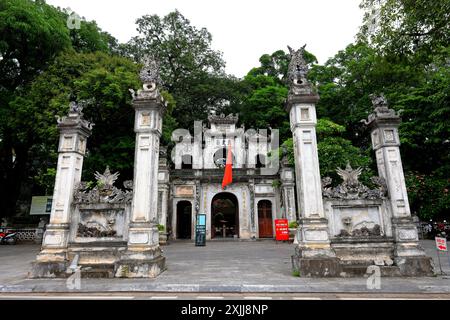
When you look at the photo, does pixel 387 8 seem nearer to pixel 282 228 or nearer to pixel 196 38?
pixel 282 228

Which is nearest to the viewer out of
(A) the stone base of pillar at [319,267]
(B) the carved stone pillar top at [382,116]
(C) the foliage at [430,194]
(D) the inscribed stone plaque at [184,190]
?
(A) the stone base of pillar at [319,267]

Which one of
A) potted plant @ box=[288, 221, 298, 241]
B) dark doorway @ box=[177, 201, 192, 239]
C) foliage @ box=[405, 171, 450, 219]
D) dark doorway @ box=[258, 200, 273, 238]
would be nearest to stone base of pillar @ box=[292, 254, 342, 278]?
foliage @ box=[405, 171, 450, 219]

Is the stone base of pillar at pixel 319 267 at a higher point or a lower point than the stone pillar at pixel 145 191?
lower

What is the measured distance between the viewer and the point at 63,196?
782cm

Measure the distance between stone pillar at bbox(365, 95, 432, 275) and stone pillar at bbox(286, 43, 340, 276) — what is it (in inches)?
72.1

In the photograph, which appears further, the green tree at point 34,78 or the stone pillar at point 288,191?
the stone pillar at point 288,191

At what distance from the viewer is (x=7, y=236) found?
1970 cm

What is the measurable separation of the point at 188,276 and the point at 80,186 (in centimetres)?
399

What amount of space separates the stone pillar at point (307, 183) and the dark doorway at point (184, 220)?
51.1ft

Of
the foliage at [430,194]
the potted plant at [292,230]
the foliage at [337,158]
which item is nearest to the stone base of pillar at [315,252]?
the foliage at [337,158]

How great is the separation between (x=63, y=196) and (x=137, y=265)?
2897 mm

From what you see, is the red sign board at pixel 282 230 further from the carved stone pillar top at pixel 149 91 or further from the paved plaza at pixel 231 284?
the carved stone pillar top at pixel 149 91

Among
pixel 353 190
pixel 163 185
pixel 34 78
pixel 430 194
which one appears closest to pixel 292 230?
pixel 430 194

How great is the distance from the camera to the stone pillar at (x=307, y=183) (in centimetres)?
693
